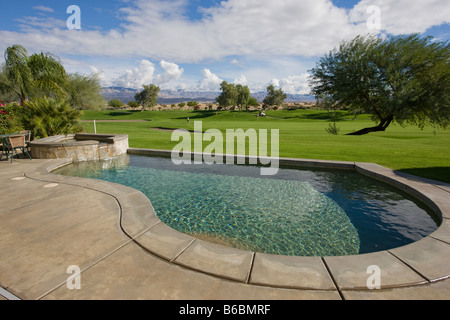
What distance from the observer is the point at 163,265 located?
2.80 meters

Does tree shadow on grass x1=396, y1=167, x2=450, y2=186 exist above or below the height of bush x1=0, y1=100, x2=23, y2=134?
below

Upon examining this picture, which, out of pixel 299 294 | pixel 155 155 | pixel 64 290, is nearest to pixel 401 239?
pixel 299 294

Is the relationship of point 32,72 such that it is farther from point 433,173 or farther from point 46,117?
point 433,173

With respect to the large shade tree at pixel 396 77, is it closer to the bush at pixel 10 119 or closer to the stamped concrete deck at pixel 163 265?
the stamped concrete deck at pixel 163 265

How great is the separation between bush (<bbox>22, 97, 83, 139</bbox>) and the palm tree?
222cm

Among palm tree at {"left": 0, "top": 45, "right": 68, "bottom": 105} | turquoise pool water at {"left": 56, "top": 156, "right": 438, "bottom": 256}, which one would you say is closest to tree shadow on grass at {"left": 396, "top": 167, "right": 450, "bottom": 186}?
turquoise pool water at {"left": 56, "top": 156, "right": 438, "bottom": 256}

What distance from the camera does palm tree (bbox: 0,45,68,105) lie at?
13484 mm

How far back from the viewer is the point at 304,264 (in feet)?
9.37

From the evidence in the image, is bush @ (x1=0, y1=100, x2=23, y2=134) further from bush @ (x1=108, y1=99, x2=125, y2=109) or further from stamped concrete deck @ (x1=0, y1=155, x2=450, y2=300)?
bush @ (x1=108, y1=99, x2=125, y2=109)

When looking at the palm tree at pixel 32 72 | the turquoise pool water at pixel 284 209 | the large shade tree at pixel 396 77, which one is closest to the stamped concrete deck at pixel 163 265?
the turquoise pool water at pixel 284 209

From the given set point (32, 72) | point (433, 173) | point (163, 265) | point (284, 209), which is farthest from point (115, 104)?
point (163, 265)

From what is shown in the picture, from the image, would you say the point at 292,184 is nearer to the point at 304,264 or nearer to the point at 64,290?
the point at 304,264

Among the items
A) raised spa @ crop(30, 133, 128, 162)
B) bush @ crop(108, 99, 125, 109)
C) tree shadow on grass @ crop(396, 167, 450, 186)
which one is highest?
bush @ crop(108, 99, 125, 109)

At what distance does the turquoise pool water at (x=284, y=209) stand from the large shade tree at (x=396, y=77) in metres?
13.6
